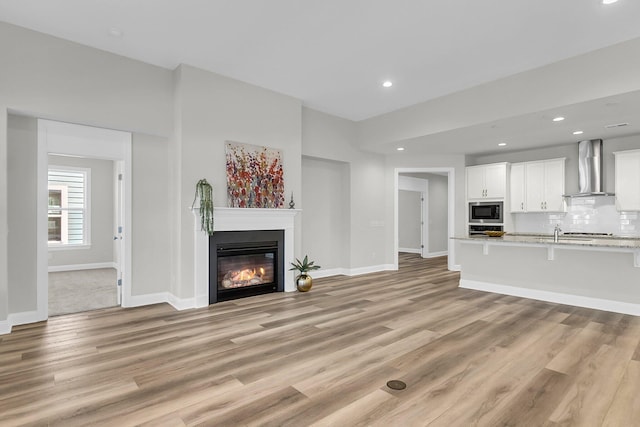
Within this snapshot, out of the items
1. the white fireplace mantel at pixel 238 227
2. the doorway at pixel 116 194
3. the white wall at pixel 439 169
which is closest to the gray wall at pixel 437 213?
the white wall at pixel 439 169

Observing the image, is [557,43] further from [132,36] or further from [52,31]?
[52,31]

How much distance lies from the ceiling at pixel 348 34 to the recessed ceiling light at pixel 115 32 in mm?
11

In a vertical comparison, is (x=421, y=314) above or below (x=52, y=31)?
below

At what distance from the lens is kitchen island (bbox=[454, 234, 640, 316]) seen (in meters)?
4.29

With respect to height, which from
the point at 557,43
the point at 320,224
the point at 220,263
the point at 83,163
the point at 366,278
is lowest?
the point at 366,278

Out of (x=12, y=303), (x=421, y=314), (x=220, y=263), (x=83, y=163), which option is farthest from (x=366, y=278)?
(x=83, y=163)

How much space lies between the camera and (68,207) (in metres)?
7.93

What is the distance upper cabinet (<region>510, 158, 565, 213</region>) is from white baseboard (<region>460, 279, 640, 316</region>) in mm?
2566

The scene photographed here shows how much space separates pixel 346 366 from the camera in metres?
2.78

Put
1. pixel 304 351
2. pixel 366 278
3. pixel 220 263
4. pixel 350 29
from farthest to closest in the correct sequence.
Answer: pixel 366 278, pixel 220 263, pixel 350 29, pixel 304 351

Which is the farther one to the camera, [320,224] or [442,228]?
[442,228]

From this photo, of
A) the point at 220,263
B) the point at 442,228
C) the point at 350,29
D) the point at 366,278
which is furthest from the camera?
the point at 442,228

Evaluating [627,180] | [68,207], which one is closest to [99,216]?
[68,207]

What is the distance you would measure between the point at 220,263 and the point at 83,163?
5573mm
